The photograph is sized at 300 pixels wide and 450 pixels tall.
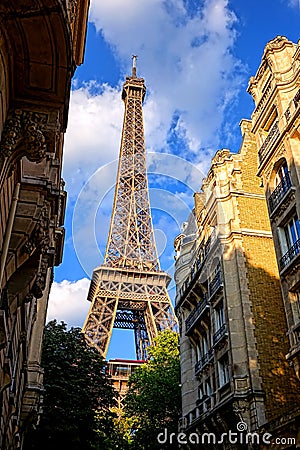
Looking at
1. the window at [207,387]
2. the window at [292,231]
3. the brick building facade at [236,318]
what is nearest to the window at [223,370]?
the brick building facade at [236,318]

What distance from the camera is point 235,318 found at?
23.1 m

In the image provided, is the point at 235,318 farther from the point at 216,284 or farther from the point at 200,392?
the point at 200,392

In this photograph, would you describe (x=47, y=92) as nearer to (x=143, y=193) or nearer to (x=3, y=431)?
(x=3, y=431)

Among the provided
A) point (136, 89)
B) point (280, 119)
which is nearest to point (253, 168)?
point (280, 119)

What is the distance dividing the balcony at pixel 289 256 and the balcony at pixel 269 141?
5.51 meters

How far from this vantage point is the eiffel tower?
66.8 meters

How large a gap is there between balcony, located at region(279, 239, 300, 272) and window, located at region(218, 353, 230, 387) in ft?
22.9

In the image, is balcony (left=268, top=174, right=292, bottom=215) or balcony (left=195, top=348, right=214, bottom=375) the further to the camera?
balcony (left=195, top=348, right=214, bottom=375)

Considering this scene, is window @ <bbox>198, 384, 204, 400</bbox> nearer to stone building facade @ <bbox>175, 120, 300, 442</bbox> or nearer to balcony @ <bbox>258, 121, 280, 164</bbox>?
stone building facade @ <bbox>175, 120, 300, 442</bbox>

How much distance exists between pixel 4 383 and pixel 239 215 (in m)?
Result: 16.8

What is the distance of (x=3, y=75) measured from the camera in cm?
764

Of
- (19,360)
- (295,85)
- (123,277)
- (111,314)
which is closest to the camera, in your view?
(19,360)

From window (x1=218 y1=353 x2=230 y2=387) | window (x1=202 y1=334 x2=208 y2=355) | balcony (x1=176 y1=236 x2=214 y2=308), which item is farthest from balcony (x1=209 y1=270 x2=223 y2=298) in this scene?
window (x1=218 y1=353 x2=230 y2=387)
